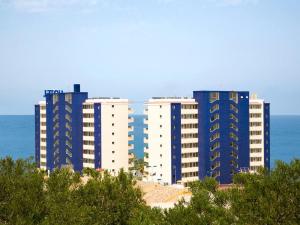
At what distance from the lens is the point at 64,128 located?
142375mm

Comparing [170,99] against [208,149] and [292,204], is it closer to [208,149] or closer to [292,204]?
[208,149]

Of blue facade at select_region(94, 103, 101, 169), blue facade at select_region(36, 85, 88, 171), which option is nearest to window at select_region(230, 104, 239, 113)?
blue facade at select_region(94, 103, 101, 169)

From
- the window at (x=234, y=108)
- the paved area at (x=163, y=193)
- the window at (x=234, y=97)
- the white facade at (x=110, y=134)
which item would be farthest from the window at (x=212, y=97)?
the paved area at (x=163, y=193)

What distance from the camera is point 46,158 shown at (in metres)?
151

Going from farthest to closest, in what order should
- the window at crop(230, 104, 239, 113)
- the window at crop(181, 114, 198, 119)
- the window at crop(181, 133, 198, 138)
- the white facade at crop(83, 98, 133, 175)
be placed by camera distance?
1. the white facade at crop(83, 98, 133, 175)
2. the window at crop(230, 104, 239, 113)
3. the window at crop(181, 114, 198, 119)
4. the window at crop(181, 133, 198, 138)

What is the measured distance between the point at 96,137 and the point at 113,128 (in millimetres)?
4487

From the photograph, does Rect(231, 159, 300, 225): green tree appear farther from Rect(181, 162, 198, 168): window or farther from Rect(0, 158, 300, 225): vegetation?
Rect(181, 162, 198, 168): window

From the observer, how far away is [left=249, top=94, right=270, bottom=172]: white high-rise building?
450 ft

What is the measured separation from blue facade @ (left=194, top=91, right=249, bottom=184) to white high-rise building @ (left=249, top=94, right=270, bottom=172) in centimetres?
532

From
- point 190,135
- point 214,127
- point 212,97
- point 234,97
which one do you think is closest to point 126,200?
point 190,135

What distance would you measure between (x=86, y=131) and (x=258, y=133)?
134 feet

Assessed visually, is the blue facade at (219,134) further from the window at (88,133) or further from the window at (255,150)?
the window at (88,133)

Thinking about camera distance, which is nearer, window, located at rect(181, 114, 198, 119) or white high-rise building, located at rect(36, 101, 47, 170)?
window, located at rect(181, 114, 198, 119)

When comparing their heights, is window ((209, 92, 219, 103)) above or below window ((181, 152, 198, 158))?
above
